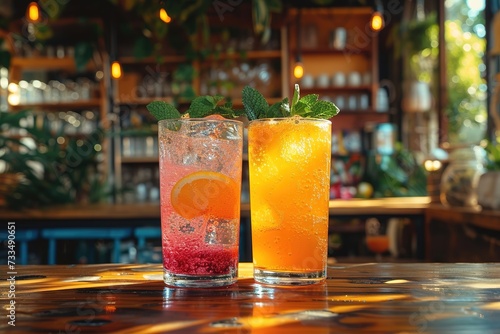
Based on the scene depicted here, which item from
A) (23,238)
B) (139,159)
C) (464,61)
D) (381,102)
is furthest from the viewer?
(464,61)

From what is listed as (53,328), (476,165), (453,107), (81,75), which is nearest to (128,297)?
(53,328)

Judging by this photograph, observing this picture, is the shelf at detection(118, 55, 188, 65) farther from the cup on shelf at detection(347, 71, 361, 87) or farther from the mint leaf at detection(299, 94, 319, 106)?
the mint leaf at detection(299, 94, 319, 106)

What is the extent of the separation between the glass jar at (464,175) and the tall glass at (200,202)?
2.46 metres

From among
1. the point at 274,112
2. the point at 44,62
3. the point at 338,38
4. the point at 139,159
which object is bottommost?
the point at 274,112

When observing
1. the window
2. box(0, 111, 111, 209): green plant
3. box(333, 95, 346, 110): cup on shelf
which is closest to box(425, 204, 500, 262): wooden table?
the window

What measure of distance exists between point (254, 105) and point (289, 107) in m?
0.05

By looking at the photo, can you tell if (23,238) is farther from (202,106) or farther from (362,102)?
(362,102)

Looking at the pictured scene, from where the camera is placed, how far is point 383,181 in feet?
20.4

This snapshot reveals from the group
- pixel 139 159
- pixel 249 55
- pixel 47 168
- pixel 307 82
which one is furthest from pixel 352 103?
pixel 47 168

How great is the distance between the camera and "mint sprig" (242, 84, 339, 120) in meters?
0.81

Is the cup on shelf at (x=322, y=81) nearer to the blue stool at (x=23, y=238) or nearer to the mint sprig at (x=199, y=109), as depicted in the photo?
the blue stool at (x=23, y=238)

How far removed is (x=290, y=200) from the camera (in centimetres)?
77

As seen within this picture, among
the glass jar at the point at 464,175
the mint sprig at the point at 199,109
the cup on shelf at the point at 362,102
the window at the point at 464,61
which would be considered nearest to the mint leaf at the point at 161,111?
the mint sprig at the point at 199,109

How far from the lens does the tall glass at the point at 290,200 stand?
2.52 ft
